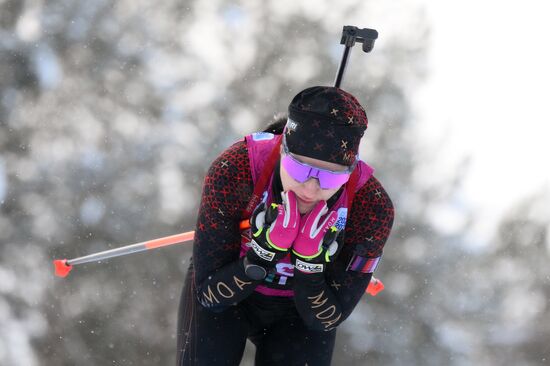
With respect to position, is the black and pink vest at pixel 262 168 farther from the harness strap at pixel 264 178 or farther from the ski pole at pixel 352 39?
the ski pole at pixel 352 39

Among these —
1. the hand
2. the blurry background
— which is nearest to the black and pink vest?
the hand

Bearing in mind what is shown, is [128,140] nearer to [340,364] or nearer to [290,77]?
[290,77]

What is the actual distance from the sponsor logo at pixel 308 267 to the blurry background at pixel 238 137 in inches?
241

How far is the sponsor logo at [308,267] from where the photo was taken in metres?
2.69

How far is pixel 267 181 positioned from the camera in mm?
2752

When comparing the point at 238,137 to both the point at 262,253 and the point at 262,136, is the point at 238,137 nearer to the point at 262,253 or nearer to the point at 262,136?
the point at 262,136

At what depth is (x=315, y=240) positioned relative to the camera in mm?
2613

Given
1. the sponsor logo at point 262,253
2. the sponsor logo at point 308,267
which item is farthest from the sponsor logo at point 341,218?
the sponsor logo at point 262,253

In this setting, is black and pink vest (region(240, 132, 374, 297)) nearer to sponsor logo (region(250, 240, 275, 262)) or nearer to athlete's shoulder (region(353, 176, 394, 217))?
athlete's shoulder (region(353, 176, 394, 217))

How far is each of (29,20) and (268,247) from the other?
308 inches

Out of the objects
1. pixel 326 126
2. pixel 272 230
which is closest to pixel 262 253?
pixel 272 230

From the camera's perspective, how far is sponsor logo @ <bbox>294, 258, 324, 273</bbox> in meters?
2.69

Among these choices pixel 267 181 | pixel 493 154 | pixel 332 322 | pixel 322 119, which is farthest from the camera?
pixel 493 154

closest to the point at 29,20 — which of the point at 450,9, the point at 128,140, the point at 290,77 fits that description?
the point at 128,140
